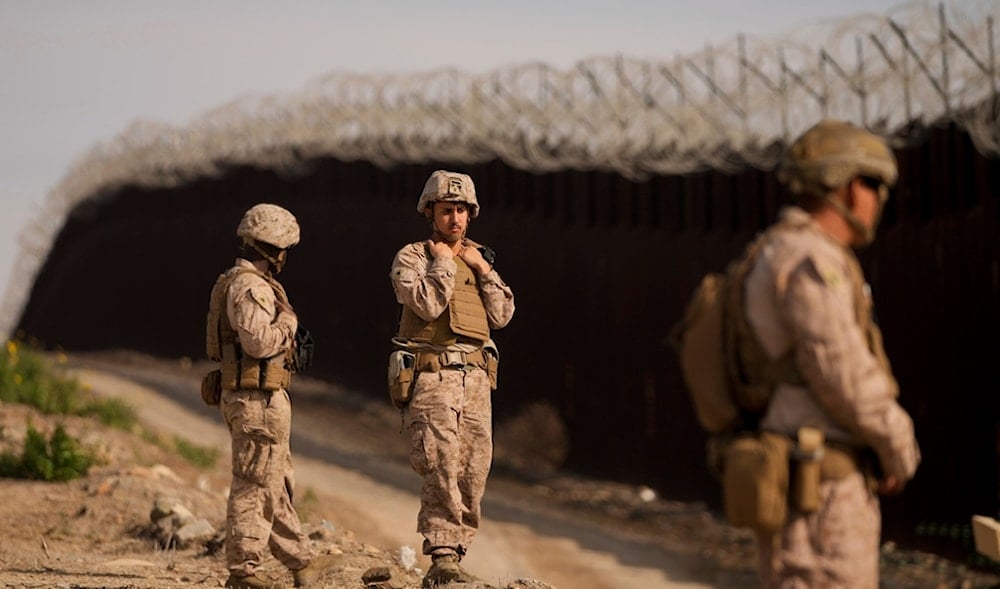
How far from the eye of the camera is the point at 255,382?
6840mm

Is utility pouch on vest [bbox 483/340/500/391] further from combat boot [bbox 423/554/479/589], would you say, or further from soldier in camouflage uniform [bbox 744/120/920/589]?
soldier in camouflage uniform [bbox 744/120/920/589]

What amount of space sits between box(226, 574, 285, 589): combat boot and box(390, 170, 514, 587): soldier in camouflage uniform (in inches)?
25.0

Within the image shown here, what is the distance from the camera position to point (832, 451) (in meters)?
4.16

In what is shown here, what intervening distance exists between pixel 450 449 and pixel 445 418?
0.12 metres

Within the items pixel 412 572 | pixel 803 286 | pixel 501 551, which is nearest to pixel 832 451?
pixel 803 286

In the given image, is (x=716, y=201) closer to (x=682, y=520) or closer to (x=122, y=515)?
(x=682, y=520)

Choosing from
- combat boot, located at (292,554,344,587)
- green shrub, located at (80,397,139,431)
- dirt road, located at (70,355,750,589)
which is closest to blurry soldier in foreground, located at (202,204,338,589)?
combat boot, located at (292,554,344,587)

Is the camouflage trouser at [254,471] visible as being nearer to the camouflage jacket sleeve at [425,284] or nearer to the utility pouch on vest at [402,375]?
the utility pouch on vest at [402,375]

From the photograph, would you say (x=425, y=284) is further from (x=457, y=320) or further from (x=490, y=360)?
(x=490, y=360)

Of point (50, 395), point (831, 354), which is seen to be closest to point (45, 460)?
point (50, 395)

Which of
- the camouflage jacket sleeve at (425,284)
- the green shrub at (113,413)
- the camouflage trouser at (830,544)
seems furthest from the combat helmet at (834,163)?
the green shrub at (113,413)

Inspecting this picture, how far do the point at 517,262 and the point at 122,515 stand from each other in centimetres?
792

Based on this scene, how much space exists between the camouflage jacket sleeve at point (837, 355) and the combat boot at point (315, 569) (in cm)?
363

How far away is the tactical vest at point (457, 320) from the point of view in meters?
6.80
